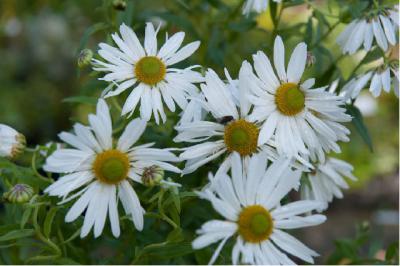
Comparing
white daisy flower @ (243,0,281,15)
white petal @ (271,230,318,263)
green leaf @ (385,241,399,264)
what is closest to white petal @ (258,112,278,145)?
white petal @ (271,230,318,263)

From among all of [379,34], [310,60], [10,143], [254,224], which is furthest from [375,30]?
[10,143]

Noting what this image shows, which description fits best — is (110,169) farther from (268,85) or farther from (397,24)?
(397,24)

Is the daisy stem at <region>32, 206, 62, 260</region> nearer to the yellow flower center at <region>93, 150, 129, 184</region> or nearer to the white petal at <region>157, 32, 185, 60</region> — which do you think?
the yellow flower center at <region>93, 150, 129, 184</region>

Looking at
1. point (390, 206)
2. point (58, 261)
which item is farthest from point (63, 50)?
point (58, 261)

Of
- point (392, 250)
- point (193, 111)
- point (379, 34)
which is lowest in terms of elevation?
point (392, 250)

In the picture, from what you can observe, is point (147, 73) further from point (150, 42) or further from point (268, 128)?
point (268, 128)

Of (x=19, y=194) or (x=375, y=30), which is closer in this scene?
(x=19, y=194)

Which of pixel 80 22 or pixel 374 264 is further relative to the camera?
pixel 80 22
